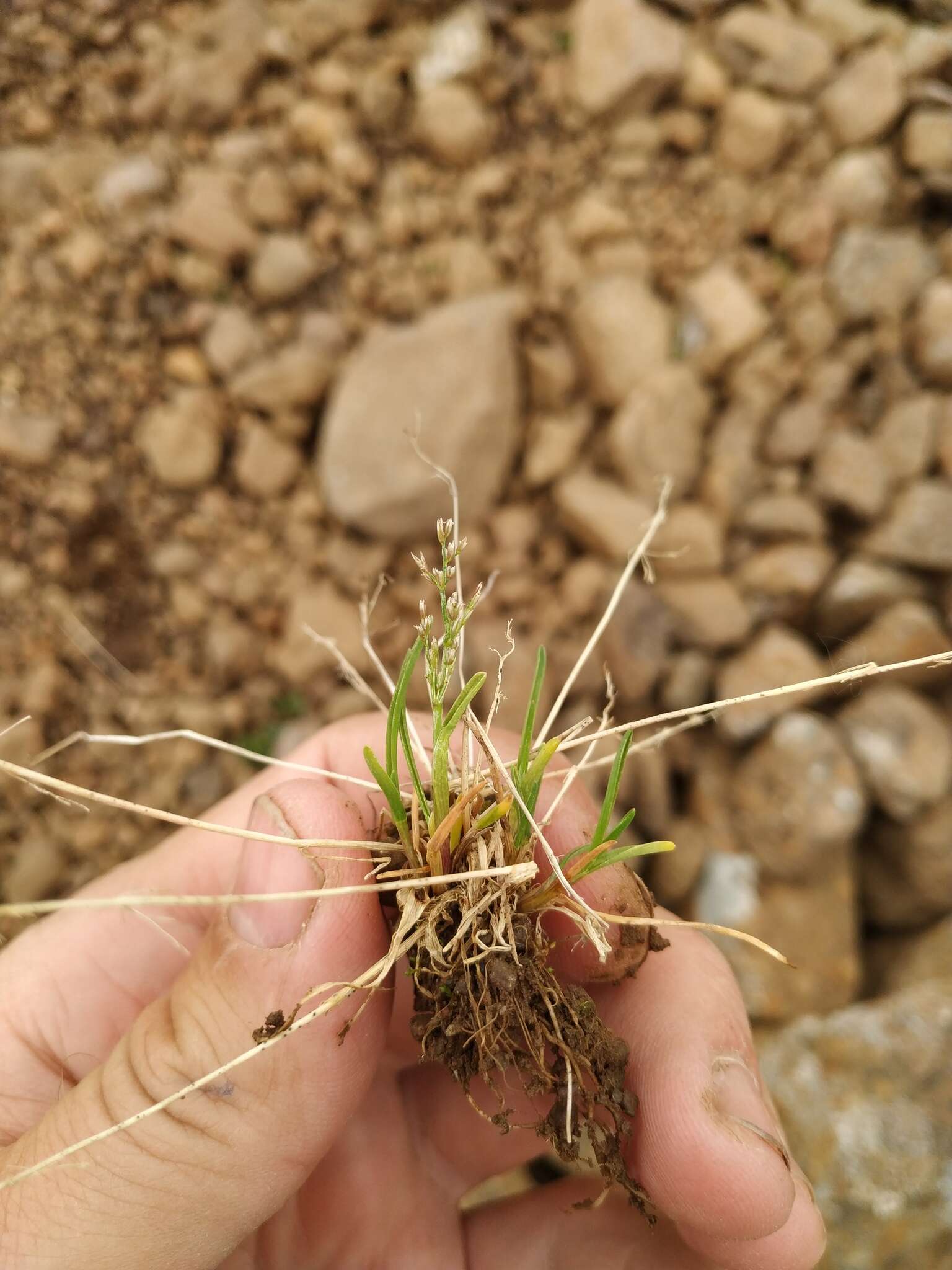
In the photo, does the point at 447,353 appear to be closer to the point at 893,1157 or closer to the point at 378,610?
the point at 378,610

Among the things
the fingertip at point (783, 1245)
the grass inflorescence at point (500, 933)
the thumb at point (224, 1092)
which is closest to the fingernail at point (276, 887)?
the thumb at point (224, 1092)

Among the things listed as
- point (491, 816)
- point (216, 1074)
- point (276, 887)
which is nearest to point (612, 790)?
A: point (491, 816)

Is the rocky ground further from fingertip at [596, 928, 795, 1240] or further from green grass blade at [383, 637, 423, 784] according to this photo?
green grass blade at [383, 637, 423, 784]

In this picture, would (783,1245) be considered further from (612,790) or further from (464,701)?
(464,701)

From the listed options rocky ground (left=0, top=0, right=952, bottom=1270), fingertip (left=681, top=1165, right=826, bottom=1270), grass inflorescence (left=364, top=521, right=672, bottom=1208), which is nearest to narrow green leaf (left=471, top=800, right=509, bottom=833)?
grass inflorescence (left=364, top=521, right=672, bottom=1208)

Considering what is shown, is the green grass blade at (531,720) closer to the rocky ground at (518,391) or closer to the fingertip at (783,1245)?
the fingertip at (783,1245)
